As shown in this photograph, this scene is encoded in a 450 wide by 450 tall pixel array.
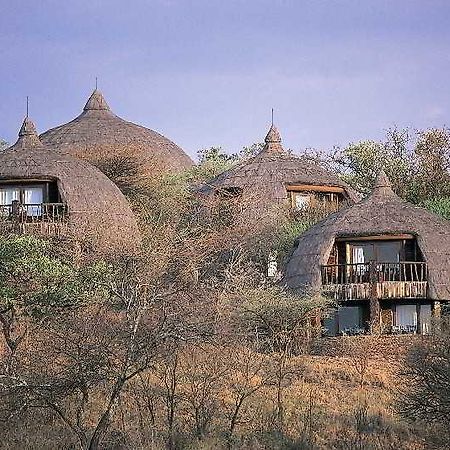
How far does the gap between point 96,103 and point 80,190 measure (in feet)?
49.0

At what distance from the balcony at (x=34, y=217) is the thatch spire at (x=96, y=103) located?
48.6 feet

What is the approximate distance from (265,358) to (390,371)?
10.7 feet

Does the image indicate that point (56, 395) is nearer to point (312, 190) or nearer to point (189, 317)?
point (189, 317)

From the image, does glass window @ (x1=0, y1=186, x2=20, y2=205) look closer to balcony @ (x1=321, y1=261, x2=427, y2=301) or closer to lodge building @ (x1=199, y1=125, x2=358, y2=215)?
lodge building @ (x1=199, y1=125, x2=358, y2=215)

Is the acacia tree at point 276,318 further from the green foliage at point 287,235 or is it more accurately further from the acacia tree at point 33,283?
the acacia tree at point 33,283

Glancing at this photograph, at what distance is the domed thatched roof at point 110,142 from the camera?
1797 inches

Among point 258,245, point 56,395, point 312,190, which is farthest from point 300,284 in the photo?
point 56,395

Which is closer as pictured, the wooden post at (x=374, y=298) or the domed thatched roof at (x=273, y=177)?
the wooden post at (x=374, y=298)

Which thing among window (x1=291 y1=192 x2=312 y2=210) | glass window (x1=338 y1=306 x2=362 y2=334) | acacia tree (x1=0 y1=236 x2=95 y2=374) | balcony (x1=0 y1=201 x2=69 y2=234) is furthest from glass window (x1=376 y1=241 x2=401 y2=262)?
acacia tree (x1=0 y1=236 x2=95 y2=374)

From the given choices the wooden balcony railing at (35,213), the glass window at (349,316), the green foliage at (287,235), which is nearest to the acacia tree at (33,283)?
the wooden balcony railing at (35,213)

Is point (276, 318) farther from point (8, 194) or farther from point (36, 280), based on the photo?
point (8, 194)

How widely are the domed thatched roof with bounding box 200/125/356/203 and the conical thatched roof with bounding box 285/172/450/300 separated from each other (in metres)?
5.18

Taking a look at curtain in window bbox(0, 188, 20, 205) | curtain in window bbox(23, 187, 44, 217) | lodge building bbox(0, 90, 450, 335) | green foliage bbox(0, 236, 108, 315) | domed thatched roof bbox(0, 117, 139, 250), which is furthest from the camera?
curtain in window bbox(0, 188, 20, 205)

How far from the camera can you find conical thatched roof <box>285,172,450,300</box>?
35.6 m
